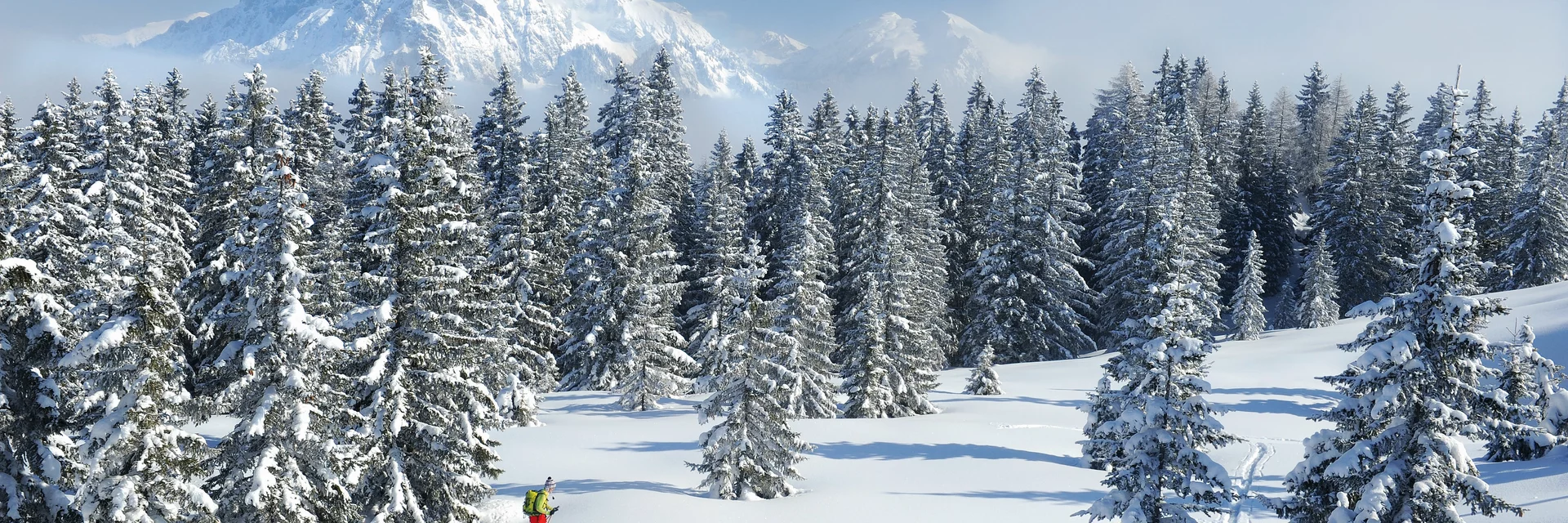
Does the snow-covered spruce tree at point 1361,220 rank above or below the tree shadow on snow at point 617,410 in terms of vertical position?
above

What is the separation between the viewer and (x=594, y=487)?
23734 millimetres

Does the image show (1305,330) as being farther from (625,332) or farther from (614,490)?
(614,490)

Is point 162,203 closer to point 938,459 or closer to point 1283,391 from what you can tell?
point 938,459

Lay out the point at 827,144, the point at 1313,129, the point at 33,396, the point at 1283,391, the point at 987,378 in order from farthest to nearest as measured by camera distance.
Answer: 1. the point at 1313,129
2. the point at 827,144
3. the point at 987,378
4. the point at 1283,391
5. the point at 33,396

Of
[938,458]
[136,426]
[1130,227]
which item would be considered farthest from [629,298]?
[1130,227]

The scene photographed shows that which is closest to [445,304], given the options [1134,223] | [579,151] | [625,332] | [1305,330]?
[625,332]

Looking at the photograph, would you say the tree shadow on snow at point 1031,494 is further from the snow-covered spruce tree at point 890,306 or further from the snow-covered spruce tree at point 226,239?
the snow-covered spruce tree at point 226,239

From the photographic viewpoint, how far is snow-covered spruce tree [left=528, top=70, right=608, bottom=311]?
42.8 m

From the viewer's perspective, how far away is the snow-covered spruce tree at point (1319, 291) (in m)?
53.7

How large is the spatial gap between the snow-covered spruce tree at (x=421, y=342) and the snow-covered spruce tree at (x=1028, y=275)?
1472 inches

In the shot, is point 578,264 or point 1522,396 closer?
point 1522,396

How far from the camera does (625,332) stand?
123 feet

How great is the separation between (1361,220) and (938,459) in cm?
4852

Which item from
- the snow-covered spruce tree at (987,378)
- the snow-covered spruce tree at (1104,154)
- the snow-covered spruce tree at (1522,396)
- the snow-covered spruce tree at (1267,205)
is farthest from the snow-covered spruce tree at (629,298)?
the snow-covered spruce tree at (1267,205)
